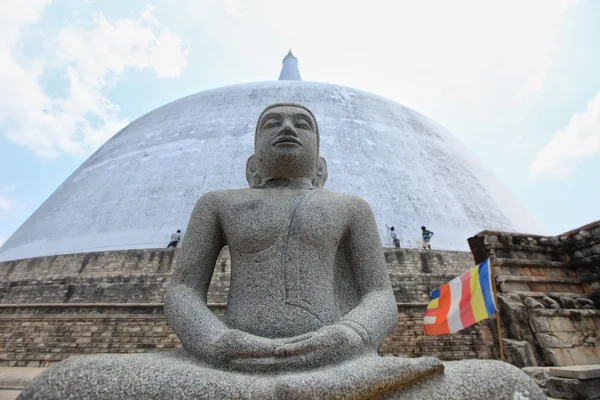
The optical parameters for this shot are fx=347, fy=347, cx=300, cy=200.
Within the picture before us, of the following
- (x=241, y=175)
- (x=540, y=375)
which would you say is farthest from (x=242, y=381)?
(x=241, y=175)

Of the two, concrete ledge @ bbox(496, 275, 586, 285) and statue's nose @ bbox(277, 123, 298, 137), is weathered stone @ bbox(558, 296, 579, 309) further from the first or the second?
statue's nose @ bbox(277, 123, 298, 137)

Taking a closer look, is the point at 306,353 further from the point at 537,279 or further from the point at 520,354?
the point at 537,279

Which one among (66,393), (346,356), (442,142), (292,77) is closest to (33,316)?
(66,393)

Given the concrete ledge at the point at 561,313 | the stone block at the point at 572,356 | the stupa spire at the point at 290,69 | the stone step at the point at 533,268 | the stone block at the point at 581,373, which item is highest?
the stupa spire at the point at 290,69

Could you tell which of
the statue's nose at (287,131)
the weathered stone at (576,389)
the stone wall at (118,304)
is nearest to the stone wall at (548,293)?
the weathered stone at (576,389)

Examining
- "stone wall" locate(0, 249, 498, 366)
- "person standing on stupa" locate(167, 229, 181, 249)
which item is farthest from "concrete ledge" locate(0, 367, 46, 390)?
"person standing on stupa" locate(167, 229, 181, 249)

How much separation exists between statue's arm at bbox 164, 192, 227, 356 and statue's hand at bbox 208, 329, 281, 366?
0.10 metres

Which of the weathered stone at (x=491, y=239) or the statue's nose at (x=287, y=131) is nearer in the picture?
the statue's nose at (x=287, y=131)

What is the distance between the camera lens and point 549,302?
562cm

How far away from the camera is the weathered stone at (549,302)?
5.56 m

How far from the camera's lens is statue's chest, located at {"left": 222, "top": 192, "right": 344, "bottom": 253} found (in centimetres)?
225

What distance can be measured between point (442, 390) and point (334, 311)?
744 millimetres

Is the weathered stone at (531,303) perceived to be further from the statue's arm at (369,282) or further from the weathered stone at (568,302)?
the statue's arm at (369,282)

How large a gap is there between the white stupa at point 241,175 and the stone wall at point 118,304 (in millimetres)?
1428
